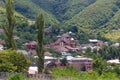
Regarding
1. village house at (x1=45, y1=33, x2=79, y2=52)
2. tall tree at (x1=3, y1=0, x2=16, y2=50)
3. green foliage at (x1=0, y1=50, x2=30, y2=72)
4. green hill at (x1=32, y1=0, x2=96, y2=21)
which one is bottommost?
village house at (x1=45, y1=33, x2=79, y2=52)

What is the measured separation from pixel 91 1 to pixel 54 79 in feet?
493

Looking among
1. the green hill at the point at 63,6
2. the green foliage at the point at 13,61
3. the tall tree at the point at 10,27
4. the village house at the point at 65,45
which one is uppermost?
the tall tree at the point at 10,27

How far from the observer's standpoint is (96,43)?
11862 centimetres

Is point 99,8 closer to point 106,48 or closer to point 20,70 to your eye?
point 106,48

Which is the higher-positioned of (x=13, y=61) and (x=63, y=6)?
(x=13, y=61)

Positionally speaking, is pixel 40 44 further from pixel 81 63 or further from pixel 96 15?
pixel 96 15

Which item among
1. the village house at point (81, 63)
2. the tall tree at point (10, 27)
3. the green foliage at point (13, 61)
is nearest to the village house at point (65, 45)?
the village house at point (81, 63)

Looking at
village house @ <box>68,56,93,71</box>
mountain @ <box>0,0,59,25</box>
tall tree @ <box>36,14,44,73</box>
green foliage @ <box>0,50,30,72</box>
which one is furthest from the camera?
mountain @ <box>0,0,59,25</box>

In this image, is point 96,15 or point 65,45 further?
point 96,15

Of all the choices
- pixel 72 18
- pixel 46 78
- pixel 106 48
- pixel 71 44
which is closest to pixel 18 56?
pixel 46 78

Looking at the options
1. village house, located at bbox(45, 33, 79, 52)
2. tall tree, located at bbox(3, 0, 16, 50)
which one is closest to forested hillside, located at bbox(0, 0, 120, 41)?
village house, located at bbox(45, 33, 79, 52)

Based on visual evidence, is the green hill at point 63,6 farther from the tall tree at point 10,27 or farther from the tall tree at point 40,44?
the tall tree at point 10,27

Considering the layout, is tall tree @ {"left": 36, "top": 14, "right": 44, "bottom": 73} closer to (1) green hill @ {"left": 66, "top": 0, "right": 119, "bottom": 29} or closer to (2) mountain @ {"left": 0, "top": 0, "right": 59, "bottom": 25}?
(1) green hill @ {"left": 66, "top": 0, "right": 119, "bottom": 29}

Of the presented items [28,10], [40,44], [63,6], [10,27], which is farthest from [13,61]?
[63,6]
